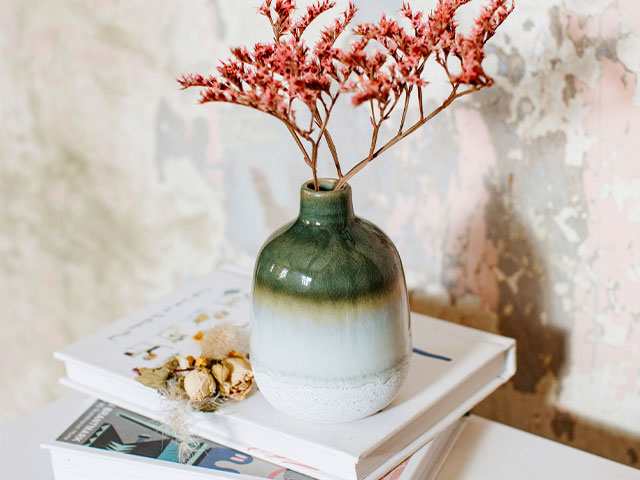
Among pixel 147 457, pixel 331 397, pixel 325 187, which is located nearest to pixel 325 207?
pixel 325 187

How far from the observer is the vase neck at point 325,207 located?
543mm

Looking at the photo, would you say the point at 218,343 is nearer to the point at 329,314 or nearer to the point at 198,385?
the point at 198,385

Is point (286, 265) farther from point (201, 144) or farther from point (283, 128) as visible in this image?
point (201, 144)

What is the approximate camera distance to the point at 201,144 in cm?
97

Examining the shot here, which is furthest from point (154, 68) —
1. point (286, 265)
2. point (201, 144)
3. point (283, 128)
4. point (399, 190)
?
point (286, 265)

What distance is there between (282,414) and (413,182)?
0.33m

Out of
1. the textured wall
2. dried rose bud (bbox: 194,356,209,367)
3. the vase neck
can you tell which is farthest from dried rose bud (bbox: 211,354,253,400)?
the textured wall

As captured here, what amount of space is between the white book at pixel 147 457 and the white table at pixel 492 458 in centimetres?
3

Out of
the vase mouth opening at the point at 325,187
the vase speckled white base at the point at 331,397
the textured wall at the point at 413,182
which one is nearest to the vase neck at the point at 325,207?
the vase mouth opening at the point at 325,187

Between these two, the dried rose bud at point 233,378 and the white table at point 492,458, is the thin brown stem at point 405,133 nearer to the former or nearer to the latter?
the dried rose bud at point 233,378

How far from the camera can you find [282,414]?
0.59 metres

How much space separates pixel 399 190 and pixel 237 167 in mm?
251

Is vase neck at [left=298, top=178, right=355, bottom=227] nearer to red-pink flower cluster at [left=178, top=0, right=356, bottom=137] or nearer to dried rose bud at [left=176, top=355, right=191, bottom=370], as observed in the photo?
red-pink flower cluster at [left=178, top=0, right=356, bottom=137]

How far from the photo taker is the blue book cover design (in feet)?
1.91
